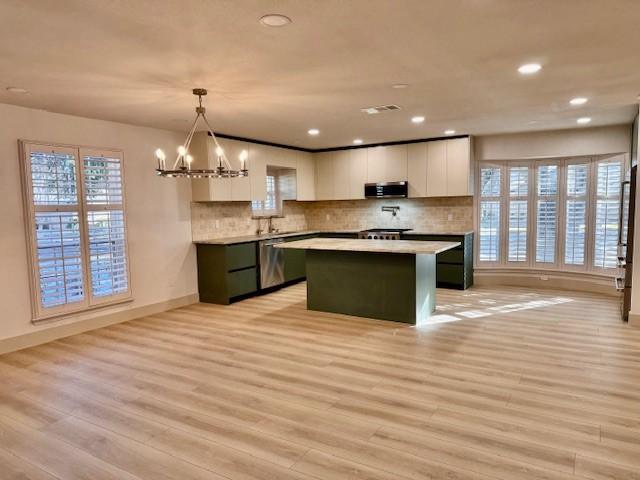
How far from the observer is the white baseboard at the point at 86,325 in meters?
4.42

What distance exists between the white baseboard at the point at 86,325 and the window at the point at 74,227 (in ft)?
0.63

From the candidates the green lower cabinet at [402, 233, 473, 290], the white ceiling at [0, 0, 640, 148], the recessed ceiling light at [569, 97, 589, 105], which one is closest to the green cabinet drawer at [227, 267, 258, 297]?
the white ceiling at [0, 0, 640, 148]

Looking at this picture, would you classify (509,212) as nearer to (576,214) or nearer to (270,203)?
(576,214)

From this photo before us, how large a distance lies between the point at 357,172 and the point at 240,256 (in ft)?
9.39

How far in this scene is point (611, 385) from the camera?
128 inches

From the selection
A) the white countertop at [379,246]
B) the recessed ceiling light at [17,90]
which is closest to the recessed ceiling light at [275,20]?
the recessed ceiling light at [17,90]

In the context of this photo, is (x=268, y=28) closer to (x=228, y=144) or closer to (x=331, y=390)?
(x=331, y=390)

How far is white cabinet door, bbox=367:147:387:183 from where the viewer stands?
24.8 ft

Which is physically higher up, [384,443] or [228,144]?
[228,144]

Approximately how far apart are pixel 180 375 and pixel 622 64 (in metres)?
4.36

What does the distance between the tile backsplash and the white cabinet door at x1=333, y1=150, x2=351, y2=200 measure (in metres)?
0.38

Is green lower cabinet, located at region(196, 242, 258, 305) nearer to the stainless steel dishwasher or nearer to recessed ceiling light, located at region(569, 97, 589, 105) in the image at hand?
the stainless steel dishwasher

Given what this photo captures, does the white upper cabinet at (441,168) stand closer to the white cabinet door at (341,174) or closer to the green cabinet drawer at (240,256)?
the white cabinet door at (341,174)

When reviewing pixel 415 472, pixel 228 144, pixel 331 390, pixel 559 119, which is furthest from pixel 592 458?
pixel 228 144
